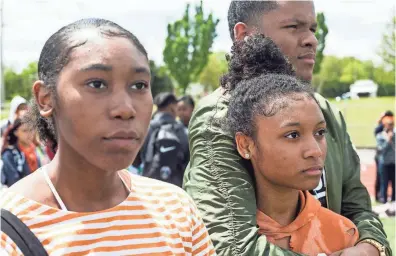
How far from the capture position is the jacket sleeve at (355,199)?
242cm

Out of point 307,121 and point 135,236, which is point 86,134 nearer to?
point 135,236

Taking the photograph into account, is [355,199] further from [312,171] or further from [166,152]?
[166,152]

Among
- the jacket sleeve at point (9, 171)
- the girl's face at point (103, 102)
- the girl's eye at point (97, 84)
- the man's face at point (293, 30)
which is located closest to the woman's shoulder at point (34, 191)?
the girl's face at point (103, 102)

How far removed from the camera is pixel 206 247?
1768mm

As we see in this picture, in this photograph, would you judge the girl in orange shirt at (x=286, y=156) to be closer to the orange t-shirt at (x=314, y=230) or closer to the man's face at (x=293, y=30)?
the orange t-shirt at (x=314, y=230)

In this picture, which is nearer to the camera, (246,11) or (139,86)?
(139,86)

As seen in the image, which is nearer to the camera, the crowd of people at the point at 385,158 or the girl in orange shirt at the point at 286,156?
the girl in orange shirt at the point at 286,156

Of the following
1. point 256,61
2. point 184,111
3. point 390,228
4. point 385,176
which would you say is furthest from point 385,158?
point 256,61

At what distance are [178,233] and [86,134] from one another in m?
0.40

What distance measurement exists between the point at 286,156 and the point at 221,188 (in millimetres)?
277

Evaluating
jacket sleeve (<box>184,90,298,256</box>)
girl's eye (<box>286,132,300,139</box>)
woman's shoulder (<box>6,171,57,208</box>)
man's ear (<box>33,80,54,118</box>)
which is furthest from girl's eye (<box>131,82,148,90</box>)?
girl's eye (<box>286,132,300,139</box>)

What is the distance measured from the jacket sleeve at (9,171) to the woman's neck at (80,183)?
5.18 m

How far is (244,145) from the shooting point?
229cm

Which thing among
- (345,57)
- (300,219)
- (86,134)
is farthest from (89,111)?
(345,57)
